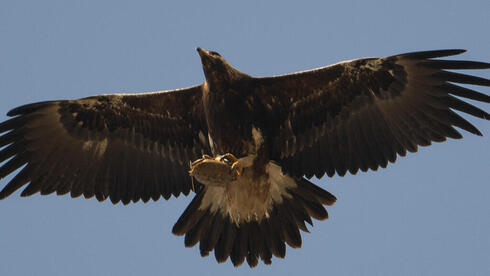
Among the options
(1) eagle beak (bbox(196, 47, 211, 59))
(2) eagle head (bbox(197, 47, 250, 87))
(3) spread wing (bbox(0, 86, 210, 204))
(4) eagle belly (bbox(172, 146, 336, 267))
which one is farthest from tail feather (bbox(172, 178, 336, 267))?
(1) eagle beak (bbox(196, 47, 211, 59))

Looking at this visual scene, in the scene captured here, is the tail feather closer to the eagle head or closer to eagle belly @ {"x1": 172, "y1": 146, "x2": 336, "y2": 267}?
eagle belly @ {"x1": 172, "y1": 146, "x2": 336, "y2": 267}

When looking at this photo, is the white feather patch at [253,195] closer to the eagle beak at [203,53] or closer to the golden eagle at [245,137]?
the golden eagle at [245,137]

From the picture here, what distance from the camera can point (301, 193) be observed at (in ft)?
37.0

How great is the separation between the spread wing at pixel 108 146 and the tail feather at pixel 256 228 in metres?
0.59

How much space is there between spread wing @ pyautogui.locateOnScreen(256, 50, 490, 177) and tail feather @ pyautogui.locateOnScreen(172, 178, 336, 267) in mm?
351

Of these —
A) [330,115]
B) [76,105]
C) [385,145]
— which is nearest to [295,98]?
[330,115]

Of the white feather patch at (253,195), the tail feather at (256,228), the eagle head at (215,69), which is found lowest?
the tail feather at (256,228)

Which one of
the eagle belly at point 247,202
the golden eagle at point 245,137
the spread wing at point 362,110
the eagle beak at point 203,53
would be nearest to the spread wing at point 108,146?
the golden eagle at point 245,137

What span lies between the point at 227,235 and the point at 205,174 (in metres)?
1.59

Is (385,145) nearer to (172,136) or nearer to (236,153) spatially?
(236,153)

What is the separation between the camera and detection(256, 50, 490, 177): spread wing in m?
11.0

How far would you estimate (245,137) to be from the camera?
36.6 feet

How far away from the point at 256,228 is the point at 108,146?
2.13m

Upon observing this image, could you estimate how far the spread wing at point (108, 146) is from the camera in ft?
38.1
